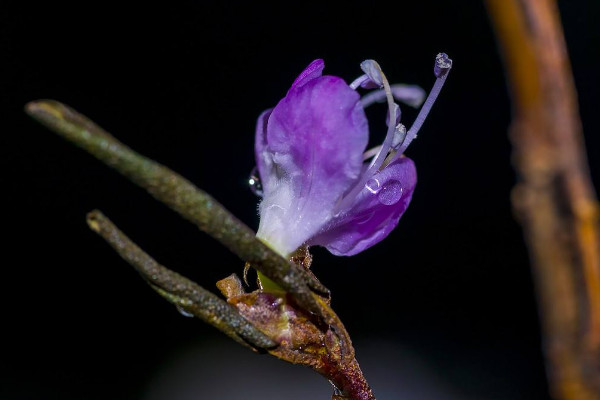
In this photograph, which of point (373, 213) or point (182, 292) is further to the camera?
point (373, 213)

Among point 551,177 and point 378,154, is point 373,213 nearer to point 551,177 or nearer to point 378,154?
point 378,154

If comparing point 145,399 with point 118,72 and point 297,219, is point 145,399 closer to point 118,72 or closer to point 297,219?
point 118,72

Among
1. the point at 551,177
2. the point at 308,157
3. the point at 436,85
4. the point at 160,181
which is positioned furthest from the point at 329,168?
the point at 551,177

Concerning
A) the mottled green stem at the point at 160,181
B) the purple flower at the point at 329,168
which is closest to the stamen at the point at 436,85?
the purple flower at the point at 329,168

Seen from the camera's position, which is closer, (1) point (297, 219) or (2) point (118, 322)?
(1) point (297, 219)

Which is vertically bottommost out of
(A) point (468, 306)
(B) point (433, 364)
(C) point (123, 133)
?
(B) point (433, 364)

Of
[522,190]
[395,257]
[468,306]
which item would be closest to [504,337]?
[468,306]

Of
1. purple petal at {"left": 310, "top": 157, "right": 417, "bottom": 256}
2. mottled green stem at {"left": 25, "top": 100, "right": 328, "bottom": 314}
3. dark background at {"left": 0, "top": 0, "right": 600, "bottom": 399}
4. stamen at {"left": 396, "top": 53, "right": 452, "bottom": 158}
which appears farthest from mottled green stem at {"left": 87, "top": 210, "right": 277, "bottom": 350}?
dark background at {"left": 0, "top": 0, "right": 600, "bottom": 399}
